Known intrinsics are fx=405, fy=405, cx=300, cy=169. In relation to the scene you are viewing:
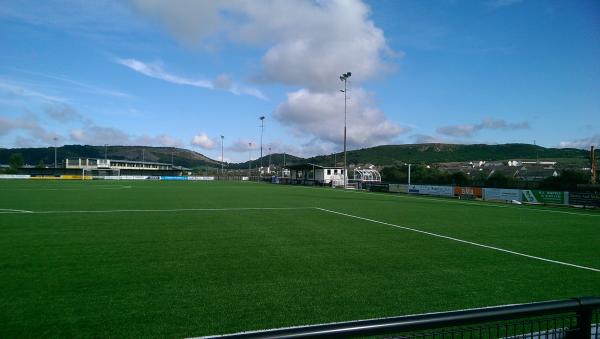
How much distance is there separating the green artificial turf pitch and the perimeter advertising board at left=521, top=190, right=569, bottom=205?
52.7 feet

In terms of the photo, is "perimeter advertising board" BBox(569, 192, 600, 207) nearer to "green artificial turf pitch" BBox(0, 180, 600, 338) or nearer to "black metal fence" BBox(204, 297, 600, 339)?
"green artificial turf pitch" BBox(0, 180, 600, 338)

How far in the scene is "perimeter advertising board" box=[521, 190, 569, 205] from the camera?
94.2 feet

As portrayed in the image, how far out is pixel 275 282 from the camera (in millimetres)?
7391

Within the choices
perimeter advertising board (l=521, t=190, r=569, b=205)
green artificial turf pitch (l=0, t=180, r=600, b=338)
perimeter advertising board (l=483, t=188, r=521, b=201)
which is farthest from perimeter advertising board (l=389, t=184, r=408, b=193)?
green artificial turf pitch (l=0, t=180, r=600, b=338)

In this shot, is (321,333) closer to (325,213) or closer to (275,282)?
(275,282)

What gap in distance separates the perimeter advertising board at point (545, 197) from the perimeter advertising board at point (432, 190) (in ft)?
24.3

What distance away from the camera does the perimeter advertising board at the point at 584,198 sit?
87.2ft

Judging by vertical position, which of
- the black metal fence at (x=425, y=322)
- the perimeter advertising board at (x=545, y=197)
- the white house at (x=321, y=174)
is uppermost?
the white house at (x=321, y=174)

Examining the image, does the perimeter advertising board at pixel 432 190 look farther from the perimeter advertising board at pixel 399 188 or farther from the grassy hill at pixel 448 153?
the grassy hill at pixel 448 153

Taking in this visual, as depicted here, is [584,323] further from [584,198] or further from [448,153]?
[448,153]

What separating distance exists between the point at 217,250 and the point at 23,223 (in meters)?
9.11

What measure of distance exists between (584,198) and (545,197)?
2.79 meters

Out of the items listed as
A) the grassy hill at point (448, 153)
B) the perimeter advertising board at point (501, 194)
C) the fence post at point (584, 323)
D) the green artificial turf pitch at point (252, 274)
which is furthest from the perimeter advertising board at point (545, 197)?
the grassy hill at point (448, 153)

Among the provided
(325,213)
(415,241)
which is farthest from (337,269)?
(325,213)
